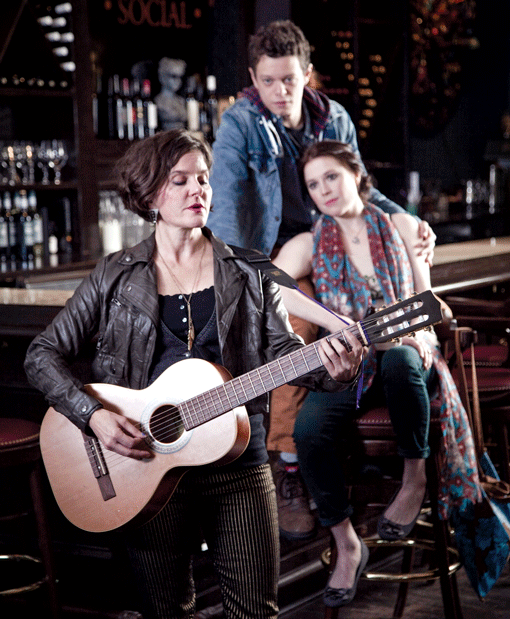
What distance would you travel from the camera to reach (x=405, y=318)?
68.8 inches

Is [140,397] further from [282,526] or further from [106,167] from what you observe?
[106,167]

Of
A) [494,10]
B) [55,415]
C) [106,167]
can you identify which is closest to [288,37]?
[55,415]

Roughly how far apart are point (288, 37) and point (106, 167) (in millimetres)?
2335

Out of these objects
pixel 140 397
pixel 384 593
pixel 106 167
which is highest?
pixel 106 167

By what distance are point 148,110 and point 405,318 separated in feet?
11.7

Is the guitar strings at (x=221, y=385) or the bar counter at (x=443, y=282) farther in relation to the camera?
the bar counter at (x=443, y=282)

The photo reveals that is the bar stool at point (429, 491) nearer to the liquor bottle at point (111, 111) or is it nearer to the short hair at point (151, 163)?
the short hair at point (151, 163)

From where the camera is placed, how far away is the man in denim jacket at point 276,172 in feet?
8.84

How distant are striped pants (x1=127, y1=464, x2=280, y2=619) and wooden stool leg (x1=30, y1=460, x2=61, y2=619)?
21.0 inches

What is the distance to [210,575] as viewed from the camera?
2832mm

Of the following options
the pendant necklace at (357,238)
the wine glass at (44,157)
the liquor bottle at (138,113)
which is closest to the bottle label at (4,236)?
the wine glass at (44,157)

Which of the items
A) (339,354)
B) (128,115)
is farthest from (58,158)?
(339,354)

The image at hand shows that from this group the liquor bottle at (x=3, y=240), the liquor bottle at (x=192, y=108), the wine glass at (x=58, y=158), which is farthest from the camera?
the liquor bottle at (x=192, y=108)

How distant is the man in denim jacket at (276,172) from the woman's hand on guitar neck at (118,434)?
82cm
